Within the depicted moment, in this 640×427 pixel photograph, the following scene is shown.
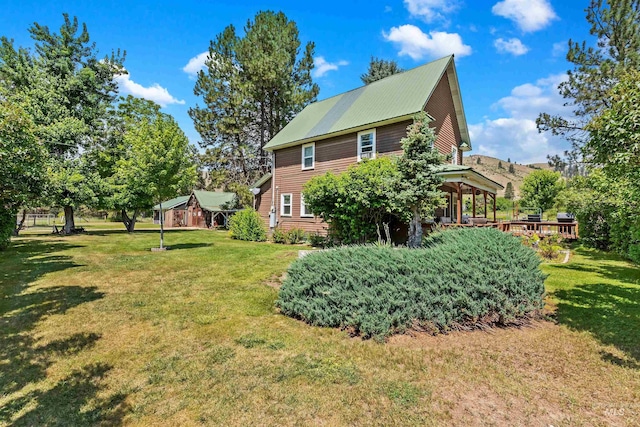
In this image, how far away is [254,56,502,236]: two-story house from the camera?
13922 mm

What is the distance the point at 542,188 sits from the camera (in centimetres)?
3269

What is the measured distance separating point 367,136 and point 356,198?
5.66 m

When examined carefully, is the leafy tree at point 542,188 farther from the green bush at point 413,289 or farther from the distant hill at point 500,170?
the distant hill at point 500,170

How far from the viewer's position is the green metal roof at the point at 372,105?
1409 cm

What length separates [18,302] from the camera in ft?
19.5

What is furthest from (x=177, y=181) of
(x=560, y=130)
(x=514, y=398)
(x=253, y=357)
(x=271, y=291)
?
(x=560, y=130)

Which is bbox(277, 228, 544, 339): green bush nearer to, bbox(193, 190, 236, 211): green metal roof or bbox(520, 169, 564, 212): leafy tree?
bbox(193, 190, 236, 211): green metal roof

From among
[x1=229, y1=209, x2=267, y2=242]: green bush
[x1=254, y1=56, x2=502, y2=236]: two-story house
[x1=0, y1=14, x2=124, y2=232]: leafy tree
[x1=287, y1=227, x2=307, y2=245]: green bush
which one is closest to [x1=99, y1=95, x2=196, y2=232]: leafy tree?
[x1=0, y1=14, x2=124, y2=232]: leafy tree

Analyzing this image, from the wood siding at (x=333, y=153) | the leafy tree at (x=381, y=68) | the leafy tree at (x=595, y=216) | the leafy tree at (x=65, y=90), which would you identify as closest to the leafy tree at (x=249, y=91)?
the leafy tree at (x=65, y=90)

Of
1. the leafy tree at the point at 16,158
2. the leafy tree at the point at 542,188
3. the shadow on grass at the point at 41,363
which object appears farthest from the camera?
the leafy tree at the point at 542,188

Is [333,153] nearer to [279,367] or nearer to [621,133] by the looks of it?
[621,133]

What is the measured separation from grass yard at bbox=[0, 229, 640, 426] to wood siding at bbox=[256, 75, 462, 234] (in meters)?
9.80

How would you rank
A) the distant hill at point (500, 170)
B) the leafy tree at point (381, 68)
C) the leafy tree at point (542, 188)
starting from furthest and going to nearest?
the distant hill at point (500, 170) < the leafy tree at point (381, 68) < the leafy tree at point (542, 188)

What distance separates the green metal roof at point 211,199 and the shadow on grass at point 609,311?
1200 inches
